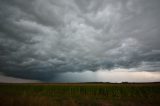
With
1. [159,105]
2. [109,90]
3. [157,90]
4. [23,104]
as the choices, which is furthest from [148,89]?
[23,104]

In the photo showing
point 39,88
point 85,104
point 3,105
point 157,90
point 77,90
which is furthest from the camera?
point 39,88

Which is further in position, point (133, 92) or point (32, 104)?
point (133, 92)

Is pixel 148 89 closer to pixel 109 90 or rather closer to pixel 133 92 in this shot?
pixel 133 92

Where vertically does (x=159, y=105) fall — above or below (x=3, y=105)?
below

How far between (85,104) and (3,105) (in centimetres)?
884

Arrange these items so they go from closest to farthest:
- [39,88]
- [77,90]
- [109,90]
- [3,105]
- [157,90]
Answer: [3,105], [157,90], [109,90], [77,90], [39,88]

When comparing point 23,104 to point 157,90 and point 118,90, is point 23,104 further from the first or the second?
point 157,90

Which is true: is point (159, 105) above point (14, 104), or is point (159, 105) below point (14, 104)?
below

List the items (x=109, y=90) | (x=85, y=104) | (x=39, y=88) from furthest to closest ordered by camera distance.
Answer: (x=39, y=88)
(x=109, y=90)
(x=85, y=104)

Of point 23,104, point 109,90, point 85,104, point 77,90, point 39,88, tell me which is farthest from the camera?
point 39,88

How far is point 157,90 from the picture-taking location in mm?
40406

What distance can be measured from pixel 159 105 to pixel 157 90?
29.2 metres

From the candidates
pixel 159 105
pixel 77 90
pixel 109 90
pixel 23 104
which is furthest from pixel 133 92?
pixel 23 104

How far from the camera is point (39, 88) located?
51312 mm
